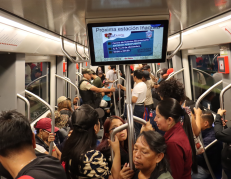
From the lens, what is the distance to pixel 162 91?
8.60 ft

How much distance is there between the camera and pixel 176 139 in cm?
181

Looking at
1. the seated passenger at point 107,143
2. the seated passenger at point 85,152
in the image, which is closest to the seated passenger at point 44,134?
the seated passenger at point 107,143

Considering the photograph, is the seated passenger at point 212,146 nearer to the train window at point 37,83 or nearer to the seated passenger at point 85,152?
the seated passenger at point 85,152

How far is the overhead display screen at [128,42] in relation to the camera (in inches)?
73.0

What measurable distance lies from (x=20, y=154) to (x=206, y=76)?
4.22m

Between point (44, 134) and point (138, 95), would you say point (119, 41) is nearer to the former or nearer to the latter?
point (44, 134)

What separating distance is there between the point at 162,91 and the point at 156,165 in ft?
3.85

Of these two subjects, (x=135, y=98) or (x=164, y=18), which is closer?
(x=164, y=18)

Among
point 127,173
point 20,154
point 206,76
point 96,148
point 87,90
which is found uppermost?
point 206,76

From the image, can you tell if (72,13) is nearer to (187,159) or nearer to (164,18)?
(164,18)

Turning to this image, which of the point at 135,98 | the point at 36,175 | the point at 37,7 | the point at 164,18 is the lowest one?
the point at 36,175

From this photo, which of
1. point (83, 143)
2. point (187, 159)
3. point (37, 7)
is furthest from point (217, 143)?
point (37, 7)

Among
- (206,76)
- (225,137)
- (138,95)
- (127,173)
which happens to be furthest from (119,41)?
(206,76)

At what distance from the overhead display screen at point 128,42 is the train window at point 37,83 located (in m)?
2.53
